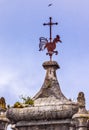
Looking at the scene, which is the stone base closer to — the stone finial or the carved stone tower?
the carved stone tower

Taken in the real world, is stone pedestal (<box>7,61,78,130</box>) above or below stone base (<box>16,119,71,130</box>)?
above

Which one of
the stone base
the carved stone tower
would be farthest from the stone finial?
the stone base

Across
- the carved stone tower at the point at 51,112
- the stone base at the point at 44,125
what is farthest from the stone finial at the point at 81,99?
the stone base at the point at 44,125

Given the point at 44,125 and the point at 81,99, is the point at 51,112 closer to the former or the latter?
the point at 44,125

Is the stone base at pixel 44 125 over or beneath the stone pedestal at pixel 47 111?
beneath

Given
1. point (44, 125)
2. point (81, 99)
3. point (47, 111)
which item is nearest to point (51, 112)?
point (47, 111)

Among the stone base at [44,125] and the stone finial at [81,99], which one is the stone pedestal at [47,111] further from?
the stone finial at [81,99]

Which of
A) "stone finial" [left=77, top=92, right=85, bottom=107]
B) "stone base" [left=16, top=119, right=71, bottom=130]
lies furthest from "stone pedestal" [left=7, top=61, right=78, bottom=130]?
"stone finial" [left=77, top=92, right=85, bottom=107]

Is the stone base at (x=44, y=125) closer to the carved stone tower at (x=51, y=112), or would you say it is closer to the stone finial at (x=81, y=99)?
the carved stone tower at (x=51, y=112)

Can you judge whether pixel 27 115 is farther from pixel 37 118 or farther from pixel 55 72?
pixel 55 72

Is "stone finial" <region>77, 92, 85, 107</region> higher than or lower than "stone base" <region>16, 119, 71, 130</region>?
higher

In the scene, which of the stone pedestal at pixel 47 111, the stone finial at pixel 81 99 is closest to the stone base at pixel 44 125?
the stone pedestal at pixel 47 111

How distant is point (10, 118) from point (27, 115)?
3.57ft

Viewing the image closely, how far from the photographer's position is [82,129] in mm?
37688
